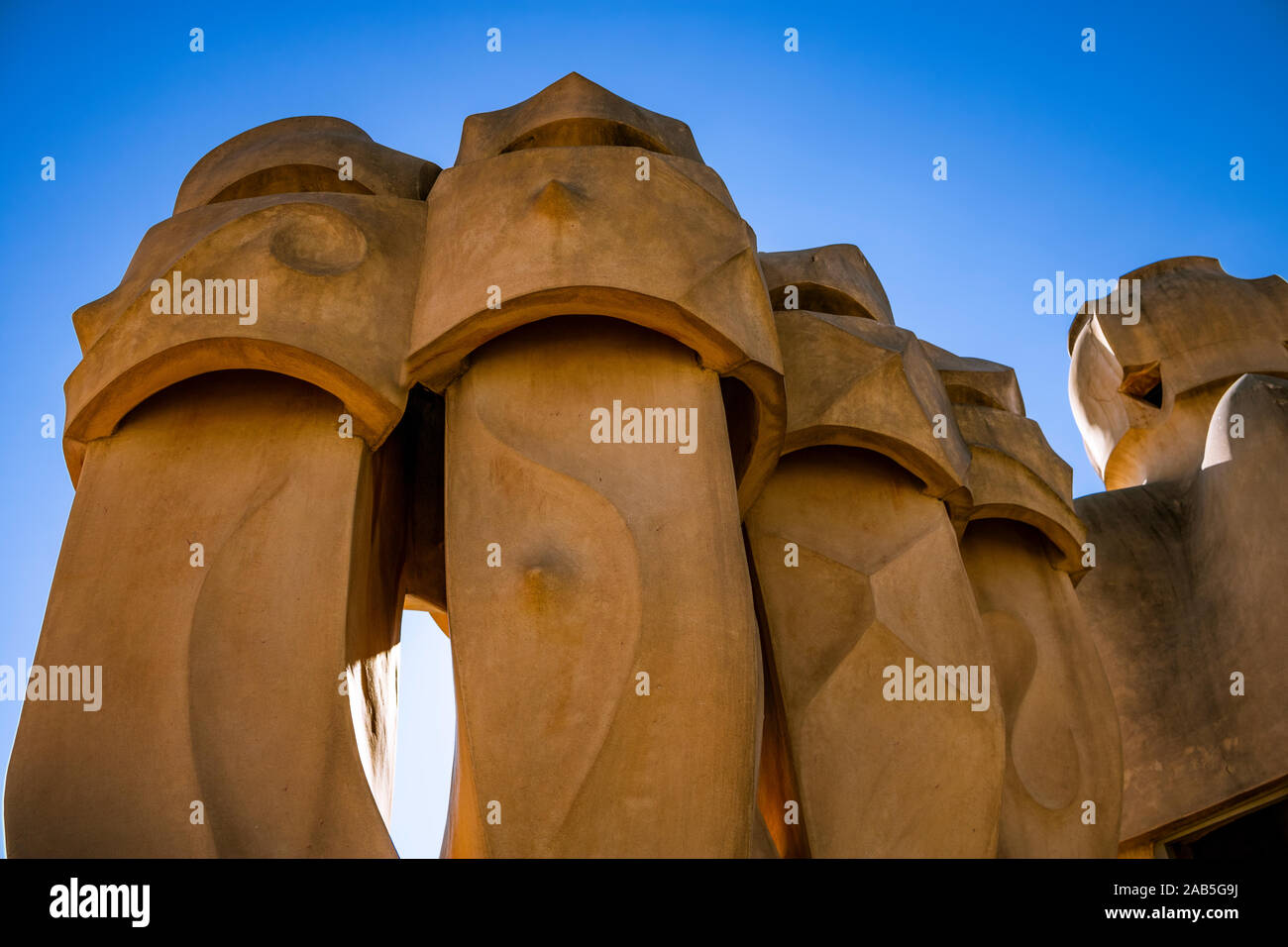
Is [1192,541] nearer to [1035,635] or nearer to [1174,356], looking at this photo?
[1174,356]

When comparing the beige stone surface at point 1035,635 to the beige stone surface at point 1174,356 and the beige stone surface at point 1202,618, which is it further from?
the beige stone surface at point 1174,356

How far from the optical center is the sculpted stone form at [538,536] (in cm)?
649

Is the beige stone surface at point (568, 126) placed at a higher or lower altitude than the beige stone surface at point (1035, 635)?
higher

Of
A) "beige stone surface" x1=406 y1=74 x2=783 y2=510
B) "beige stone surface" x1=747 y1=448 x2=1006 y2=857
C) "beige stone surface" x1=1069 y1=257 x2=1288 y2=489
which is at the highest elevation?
Answer: "beige stone surface" x1=1069 y1=257 x2=1288 y2=489

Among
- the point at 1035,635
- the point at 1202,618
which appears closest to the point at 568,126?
the point at 1035,635

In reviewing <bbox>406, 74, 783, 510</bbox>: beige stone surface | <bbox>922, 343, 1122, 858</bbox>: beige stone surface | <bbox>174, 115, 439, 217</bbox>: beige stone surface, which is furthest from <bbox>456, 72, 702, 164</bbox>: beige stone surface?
<bbox>922, 343, 1122, 858</bbox>: beige stone surface

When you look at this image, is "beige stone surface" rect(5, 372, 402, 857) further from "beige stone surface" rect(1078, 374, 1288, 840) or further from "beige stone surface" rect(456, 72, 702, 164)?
"beige stone surface" rect(1078, 374, 1288, 840)

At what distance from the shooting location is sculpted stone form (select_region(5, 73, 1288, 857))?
6.49 meters

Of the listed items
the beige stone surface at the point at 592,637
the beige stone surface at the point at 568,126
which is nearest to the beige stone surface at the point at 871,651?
the beige stone surface at the point at 592,637

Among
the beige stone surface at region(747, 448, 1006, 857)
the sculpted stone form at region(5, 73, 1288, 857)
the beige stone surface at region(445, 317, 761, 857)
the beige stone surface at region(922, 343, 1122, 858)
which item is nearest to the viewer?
the beige stone surface at region(445, 317, 761, 857)

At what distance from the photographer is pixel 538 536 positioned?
6.86 meters
